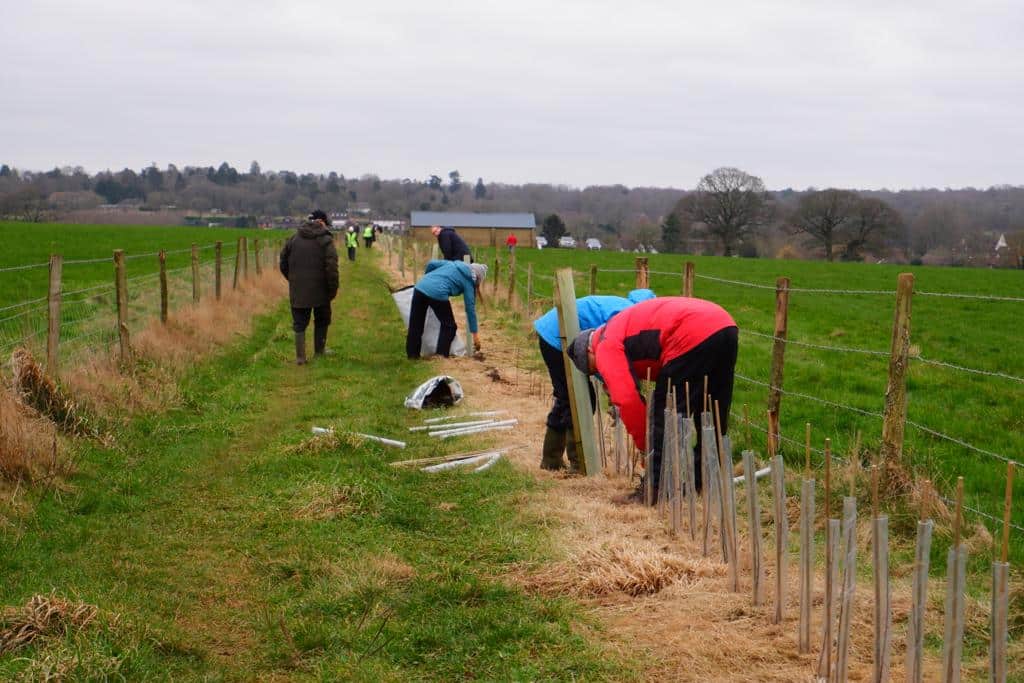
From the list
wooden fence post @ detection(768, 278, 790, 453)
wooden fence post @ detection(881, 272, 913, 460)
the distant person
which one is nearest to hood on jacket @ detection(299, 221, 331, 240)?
the distant person

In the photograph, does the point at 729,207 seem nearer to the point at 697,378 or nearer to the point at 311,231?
the point at 311,231

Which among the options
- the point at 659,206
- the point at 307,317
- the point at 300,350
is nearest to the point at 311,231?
the point at 307,317

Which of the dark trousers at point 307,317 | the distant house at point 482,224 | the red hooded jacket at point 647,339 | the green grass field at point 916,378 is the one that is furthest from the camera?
the distant house at point 482,224

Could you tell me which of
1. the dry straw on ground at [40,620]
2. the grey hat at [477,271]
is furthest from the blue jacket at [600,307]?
the grey hat at [477,271]

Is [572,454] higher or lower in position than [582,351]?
lower

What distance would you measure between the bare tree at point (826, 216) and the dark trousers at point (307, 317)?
51660 millimetres

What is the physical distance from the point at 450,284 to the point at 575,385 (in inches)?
200

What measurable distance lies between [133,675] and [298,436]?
4.06 metres

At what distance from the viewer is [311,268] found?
12.0 m

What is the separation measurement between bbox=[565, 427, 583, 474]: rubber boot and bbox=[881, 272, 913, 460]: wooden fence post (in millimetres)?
1905

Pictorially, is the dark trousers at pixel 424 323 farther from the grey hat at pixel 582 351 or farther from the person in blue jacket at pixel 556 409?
the grey hat at pixel 582 351

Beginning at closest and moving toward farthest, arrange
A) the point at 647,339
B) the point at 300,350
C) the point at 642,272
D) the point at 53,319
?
the point at 647,339, the point at 53,319, the point at 642,272, the point at 300,350

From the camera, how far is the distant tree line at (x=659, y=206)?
49219 millimetres

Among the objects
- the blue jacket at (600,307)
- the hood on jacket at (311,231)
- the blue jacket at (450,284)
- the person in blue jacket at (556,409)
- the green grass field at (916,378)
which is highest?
the hood on jacket at (311,231)
